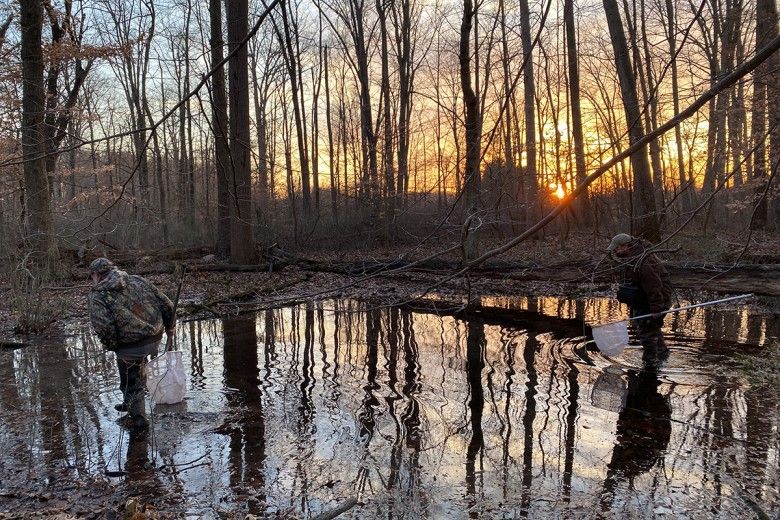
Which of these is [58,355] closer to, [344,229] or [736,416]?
[736,416]

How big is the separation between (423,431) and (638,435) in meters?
2.09

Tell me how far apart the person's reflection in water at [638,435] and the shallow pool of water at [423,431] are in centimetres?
2

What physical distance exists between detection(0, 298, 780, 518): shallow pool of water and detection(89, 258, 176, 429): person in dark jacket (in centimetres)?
37

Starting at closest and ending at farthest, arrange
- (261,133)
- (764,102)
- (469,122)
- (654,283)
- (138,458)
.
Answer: (469,122) < (138,458) < (654,283) < (764,102) < (261,133)

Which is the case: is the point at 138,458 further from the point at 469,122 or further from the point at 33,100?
the point at 33,100

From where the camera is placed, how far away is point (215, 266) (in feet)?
57.7

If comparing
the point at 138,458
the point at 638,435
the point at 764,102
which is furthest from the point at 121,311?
the point at 764,102

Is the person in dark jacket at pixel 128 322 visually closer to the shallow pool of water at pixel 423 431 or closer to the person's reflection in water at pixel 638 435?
the shallow pool of water at pixel 423 431

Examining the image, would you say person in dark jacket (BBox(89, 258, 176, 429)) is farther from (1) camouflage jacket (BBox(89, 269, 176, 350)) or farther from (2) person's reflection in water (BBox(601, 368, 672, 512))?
(2) person's reflection in water (BBox(601, 368, 672, 512))

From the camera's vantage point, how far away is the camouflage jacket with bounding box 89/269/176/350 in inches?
233

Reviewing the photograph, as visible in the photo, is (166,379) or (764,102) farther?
(764,102)

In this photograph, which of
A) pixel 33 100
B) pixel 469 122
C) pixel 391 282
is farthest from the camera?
pixel 391 282

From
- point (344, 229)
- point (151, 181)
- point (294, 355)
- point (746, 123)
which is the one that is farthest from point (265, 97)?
point (294, 355)

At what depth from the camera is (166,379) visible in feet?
21.2
